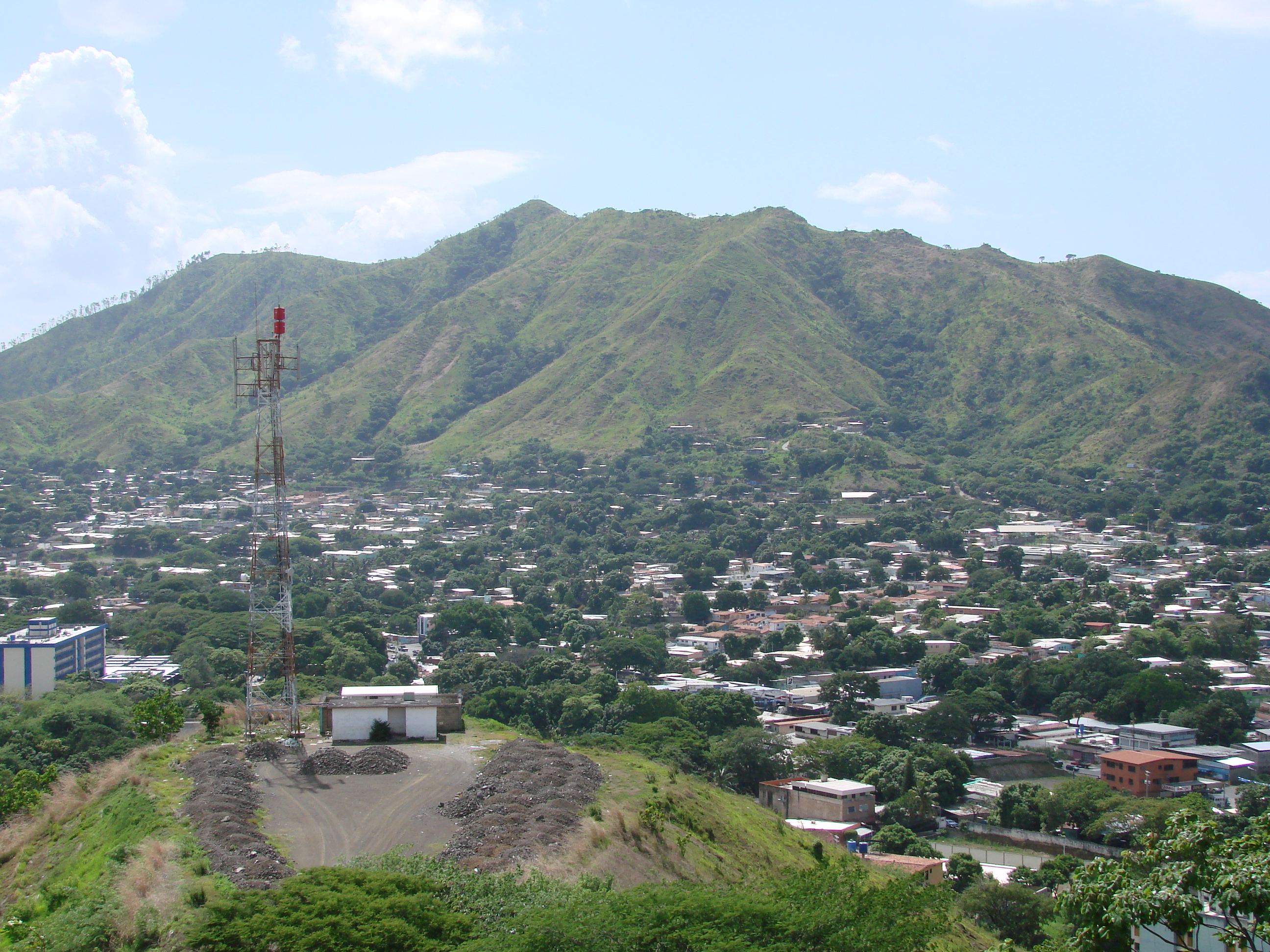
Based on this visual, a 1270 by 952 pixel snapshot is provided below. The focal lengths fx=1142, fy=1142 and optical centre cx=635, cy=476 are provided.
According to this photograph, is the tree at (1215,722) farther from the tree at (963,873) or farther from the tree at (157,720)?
the tree at (157,720)

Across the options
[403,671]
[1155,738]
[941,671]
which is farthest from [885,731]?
[403,671]

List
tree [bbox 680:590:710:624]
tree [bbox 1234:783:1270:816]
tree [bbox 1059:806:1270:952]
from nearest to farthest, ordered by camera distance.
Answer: tree [bbox 1059:806:1270:952] < tree [bbox 1234:783:1270:816] < tree [bbox 680:590:710:624]

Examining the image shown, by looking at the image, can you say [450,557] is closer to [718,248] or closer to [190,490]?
[190,490]

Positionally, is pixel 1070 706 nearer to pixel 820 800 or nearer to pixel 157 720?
pixel 820 800

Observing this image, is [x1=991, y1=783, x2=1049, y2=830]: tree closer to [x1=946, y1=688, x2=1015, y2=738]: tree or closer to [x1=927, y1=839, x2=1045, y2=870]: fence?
[x1=927, y1=839, x2=1045, y2=870]: fence

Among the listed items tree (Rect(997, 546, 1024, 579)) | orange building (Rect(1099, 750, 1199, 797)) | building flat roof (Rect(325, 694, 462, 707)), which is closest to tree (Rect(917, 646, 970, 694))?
orange building (Rect(1099, 750, 1199, 797))

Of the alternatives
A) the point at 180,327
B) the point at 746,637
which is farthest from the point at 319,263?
the point at 746,637
